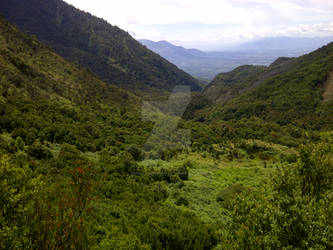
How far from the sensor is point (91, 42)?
6713 inches

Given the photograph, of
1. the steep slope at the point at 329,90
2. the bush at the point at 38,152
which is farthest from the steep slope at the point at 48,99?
the steep slope at the point at 329,90

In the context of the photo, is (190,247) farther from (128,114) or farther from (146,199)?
(128,114)

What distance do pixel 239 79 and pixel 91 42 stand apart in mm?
116134

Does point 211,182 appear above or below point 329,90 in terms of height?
below

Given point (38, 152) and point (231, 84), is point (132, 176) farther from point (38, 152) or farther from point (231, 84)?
point (231, 84)

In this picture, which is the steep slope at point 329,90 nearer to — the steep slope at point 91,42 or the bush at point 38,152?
the bush at point 38,152

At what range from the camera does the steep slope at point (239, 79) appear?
421 ft

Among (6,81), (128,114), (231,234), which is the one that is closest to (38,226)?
(231,234)

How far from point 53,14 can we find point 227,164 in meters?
202

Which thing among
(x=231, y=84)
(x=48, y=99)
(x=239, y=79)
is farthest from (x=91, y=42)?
(x=48, y=99)

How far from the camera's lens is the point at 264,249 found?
300 inches

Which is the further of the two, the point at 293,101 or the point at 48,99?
the point at 293,101

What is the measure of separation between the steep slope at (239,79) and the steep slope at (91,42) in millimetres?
32615

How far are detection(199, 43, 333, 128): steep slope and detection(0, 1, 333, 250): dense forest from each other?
4.45 ft
